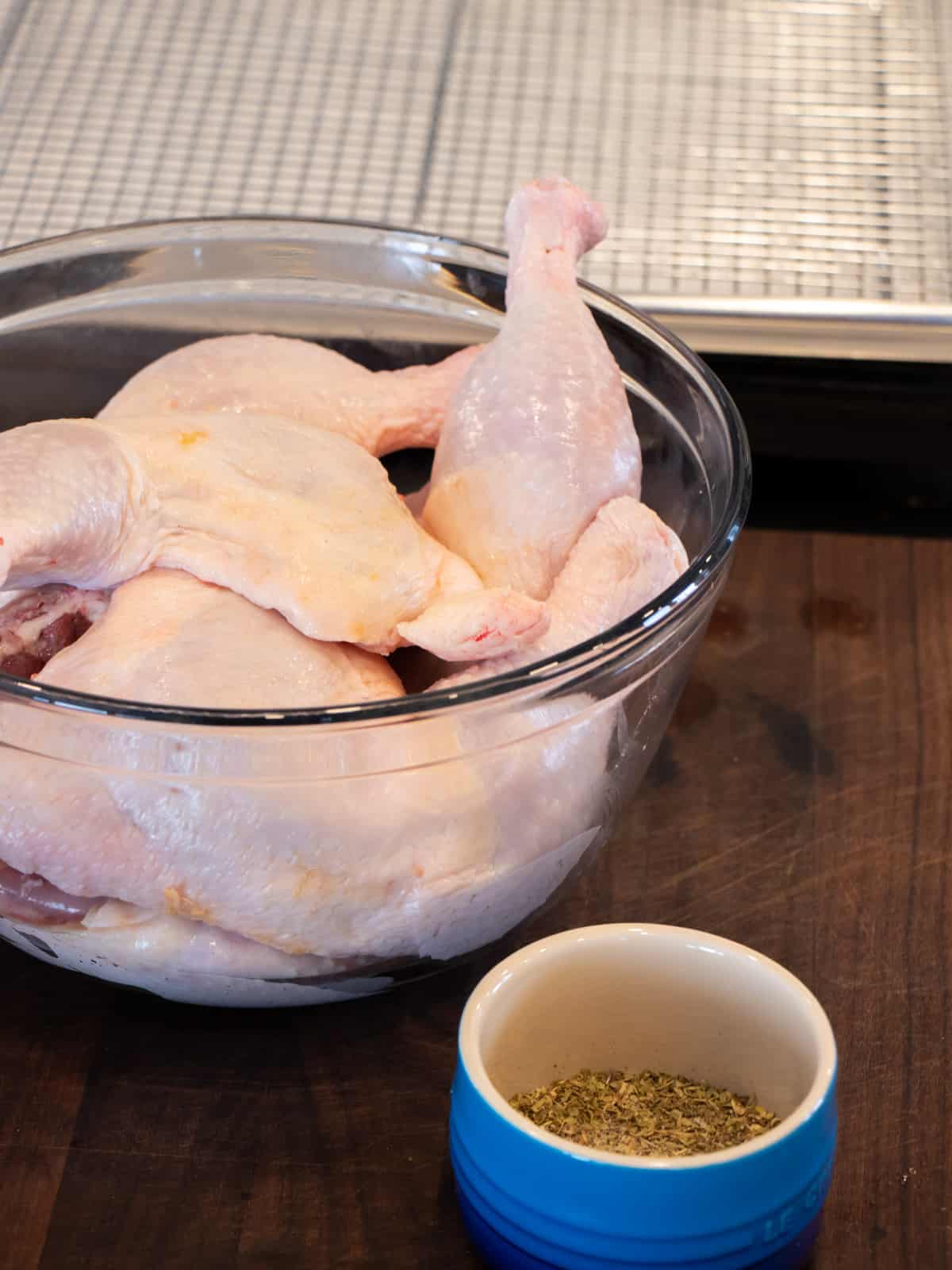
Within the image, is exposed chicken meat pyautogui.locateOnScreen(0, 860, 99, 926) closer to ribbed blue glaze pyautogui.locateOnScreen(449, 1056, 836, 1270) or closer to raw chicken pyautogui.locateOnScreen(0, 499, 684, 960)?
raw chicken pyautogui.locateOnScreen(0, 499, 684, 960)

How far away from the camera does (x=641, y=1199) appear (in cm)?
57

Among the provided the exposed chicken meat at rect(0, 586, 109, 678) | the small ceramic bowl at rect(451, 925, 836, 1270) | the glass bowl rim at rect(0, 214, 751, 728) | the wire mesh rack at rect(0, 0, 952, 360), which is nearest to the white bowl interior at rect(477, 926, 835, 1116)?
the small ceramic bowl at rect(451, 925, 836, 1270)

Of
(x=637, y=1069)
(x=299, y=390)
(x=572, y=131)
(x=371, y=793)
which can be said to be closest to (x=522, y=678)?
(x=371, y=793)

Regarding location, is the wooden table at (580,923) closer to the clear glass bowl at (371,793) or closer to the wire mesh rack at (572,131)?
the clear glass bowl at (371,793)

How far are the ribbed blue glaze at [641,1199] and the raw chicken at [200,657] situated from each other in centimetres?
19

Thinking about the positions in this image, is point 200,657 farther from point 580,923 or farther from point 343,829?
point 580,923

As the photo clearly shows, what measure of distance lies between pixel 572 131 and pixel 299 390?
0.52 metres

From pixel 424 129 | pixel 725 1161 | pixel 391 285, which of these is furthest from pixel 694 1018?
pixel 424 129

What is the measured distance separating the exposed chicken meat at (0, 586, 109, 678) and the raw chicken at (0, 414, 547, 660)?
2 cm

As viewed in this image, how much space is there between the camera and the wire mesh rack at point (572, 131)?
113cm

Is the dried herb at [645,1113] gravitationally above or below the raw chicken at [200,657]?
below

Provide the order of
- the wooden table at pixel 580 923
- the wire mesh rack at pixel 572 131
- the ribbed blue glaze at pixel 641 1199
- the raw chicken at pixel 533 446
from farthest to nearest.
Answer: the wire mesh rack at pixel 572 131
the raw chicken at pixel 533 446
the wooden table at pixel 580 923
the ribbed blue glaze at pixel 641 1199

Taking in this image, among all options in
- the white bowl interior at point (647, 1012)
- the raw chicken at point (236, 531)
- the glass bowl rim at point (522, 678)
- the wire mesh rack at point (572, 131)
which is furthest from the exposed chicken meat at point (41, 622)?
the wire mesh rack at point (572, 131)

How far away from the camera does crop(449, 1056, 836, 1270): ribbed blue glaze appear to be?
57 centimetres
